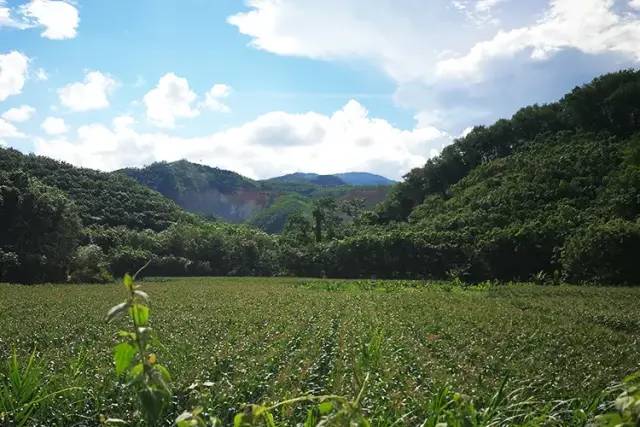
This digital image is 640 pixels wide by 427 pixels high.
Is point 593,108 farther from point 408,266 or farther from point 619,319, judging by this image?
point 619,319

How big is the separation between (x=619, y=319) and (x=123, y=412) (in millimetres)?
21554

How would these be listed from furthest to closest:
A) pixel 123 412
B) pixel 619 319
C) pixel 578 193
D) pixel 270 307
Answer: pixel 578 193
pixel 270 307
pixel 619 319
pixel 123 412

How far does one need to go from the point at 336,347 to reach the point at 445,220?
51151 millimetres

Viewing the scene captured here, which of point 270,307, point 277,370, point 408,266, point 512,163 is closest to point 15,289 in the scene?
point 270,307

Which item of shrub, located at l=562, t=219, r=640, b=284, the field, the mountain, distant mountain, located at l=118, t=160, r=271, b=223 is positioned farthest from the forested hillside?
distant mountain, located at l=118, t=160, r=271, b=223

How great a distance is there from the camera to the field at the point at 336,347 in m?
8.23

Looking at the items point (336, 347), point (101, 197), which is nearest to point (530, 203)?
point (336, 347)

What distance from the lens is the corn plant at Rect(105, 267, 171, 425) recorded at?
1.56m

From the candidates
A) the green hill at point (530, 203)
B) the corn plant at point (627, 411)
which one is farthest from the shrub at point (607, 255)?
the corn plant at point (627, 411)

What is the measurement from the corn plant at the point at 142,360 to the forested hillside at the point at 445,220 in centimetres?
4558

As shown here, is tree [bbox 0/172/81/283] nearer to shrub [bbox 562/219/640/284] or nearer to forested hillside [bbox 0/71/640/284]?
forested hillside [bbox 0/71/640/284]

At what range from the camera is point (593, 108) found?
231 feet

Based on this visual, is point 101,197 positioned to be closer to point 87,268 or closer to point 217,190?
point 87,268

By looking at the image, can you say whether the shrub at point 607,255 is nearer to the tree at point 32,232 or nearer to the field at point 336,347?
the field at point 336,347
